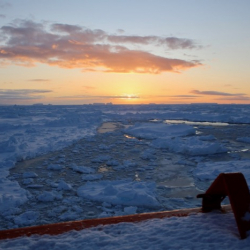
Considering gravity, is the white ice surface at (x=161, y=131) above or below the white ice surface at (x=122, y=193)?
above

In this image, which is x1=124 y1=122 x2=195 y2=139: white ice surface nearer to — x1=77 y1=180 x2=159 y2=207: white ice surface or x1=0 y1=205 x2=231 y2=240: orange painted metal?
x1=77 y1=180 x2=159 y2=207: white ice surface

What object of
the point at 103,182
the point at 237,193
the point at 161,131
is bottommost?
the point at 103,182

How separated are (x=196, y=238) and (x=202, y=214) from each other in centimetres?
61

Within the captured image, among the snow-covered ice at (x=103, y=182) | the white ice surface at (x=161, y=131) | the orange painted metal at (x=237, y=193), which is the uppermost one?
the orange painted metal at (x=237, y=193)

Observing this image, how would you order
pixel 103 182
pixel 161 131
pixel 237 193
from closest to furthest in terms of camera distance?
pixel 237 193 → pixel 103 182 → pixel 161 131

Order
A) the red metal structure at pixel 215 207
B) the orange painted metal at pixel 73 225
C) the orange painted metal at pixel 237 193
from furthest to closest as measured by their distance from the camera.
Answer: the orange painted metal at pixel 73 225 → the red metal structure at pixel 215 207 → the orange painted metal at pixel 237 193

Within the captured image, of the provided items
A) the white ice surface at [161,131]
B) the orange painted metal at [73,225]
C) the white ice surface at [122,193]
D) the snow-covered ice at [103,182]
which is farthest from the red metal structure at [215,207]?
the white ice surface at [161,131]

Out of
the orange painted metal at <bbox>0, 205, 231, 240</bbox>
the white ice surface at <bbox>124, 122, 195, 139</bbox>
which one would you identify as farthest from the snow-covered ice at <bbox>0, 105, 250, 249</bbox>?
the white ice surface at <bbox>124, 122, 195, 139</bbox>

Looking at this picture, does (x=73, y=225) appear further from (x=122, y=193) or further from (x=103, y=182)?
(x=103, y=182)

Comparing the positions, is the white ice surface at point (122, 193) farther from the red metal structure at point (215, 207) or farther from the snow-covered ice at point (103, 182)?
the red metal structure at point (215, 207)

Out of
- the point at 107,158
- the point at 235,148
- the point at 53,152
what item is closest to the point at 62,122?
the point at 53,152

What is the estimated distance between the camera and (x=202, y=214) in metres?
2.93

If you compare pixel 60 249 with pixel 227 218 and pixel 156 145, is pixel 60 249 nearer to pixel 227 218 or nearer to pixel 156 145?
pixel 227 218

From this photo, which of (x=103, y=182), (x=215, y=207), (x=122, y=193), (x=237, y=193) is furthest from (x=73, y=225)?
(x=103, y=182)
